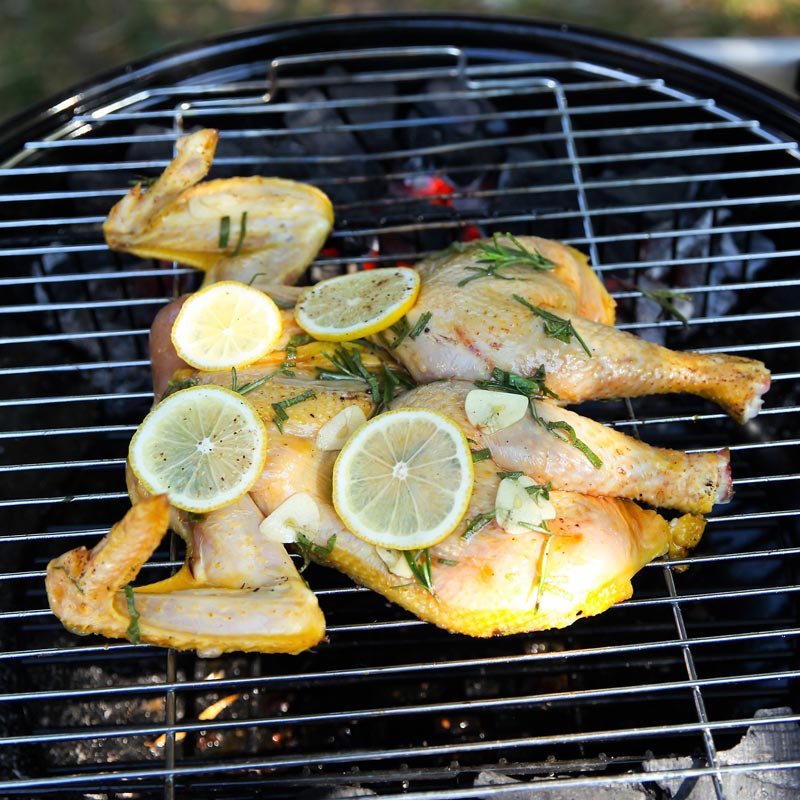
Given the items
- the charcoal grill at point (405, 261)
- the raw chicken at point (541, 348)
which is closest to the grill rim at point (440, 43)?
the charcoal grill at point (405, 261)

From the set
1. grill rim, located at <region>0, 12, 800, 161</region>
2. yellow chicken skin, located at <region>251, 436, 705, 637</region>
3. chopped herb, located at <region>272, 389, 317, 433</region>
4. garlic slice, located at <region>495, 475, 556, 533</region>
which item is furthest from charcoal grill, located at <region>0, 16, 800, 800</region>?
chopped herb, located at <region>272, 389, 317, 433</region>

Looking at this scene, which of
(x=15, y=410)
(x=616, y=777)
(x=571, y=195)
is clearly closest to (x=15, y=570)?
(x=15, y=410)

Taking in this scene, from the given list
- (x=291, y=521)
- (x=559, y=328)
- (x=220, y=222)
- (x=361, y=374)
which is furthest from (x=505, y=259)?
(x=291, y=521)

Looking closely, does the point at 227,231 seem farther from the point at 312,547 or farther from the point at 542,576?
the point at 542,576

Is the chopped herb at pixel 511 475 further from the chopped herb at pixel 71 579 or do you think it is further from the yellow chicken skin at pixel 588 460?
the chopped herb at pixel 71 579

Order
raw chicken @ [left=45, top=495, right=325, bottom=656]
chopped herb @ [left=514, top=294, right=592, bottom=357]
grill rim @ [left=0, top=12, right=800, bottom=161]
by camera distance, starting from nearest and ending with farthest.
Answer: raw chicken @ [left=45, top=495, right=325, bottom=656]
chopped herb @ [left=514, top=294, right=592, bottom=357]
grill rim @ [left=0, top=12, right=800, bottom=161]

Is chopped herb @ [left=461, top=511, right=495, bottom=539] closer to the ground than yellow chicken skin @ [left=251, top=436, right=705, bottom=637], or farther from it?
farther from it

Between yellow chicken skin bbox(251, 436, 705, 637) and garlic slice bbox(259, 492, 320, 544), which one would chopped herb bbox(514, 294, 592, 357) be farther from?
garlic slice bbox(259, 492, 320, 544)
